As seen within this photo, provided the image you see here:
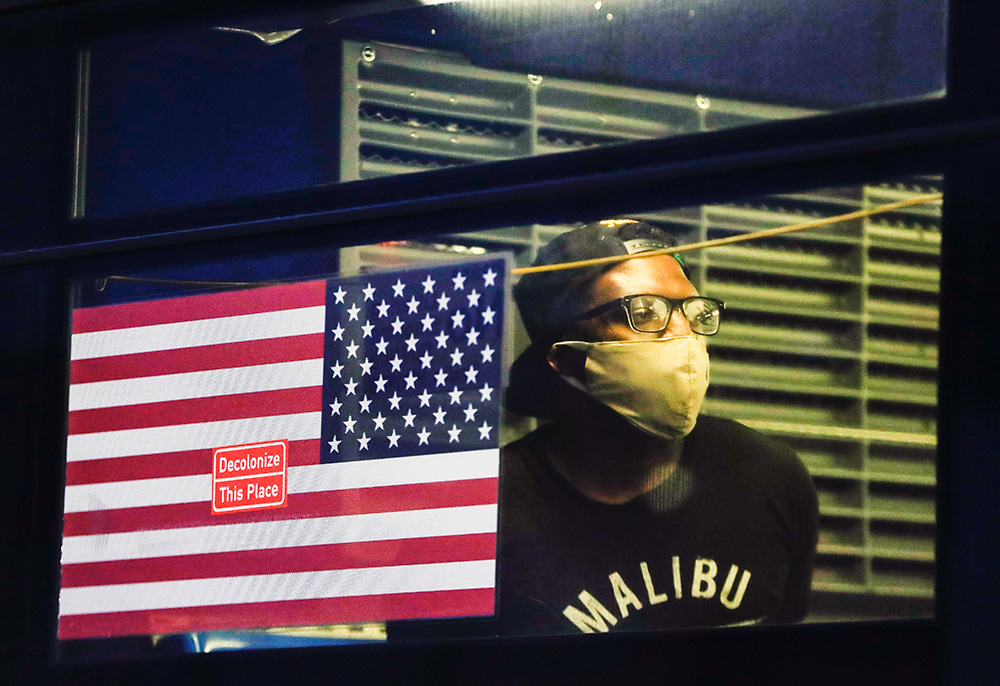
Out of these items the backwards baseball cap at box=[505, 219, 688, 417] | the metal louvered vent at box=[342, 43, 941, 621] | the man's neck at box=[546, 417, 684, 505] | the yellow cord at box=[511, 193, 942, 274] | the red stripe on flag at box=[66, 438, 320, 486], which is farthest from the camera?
the red stripe on flag at box=[66, 438, 320, 486]

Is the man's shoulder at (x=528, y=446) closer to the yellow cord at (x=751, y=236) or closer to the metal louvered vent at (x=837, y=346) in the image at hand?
the metal louvered vent at (x=837, y=346)

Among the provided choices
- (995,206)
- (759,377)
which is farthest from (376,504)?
(995,206)

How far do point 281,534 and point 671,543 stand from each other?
92cm

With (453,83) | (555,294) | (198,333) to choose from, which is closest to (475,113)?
(453,83)

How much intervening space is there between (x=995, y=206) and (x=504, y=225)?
3.42 feet

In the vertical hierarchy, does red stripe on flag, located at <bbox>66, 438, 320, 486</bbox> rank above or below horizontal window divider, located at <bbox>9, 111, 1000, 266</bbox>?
below

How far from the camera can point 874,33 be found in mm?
3281

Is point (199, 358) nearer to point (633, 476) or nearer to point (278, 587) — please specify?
point (278, 587)

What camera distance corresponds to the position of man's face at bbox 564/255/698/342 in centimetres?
330

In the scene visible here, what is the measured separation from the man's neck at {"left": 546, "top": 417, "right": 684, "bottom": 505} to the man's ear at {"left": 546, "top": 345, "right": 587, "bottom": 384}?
0.34 ft

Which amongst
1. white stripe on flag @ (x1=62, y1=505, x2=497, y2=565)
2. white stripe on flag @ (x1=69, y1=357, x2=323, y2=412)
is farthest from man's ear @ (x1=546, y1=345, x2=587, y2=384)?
white stripe on flag @ (x1=69, y1=357, x2=323, y2=412)

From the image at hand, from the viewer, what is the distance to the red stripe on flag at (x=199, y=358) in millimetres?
3684

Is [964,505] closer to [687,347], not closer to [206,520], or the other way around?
[687,347]

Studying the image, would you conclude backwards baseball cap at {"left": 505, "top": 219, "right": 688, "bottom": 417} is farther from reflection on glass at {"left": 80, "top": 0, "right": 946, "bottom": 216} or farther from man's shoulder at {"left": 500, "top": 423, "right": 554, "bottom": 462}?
reflection on glass at {"left": 80, "top": 0, "right": 946, "bottom": 216}
